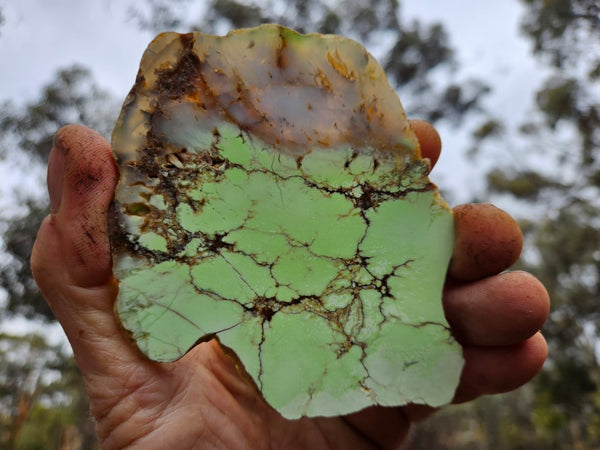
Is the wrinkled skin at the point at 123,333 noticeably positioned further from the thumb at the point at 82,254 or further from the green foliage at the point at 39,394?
the green foliage at the point at 39,394

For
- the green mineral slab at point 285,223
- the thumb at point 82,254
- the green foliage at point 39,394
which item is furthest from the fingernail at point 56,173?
the green foliage at point 39,394

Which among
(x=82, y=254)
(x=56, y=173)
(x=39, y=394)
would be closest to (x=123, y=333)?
(x=82, y=254)

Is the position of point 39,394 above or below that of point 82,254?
above

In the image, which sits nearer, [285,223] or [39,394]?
[285,223]

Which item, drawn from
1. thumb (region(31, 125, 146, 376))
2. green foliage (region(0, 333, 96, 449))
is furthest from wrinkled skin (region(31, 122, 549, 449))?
green foliage (region(0, 333, 96, 449))

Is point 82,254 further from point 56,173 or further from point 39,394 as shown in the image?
point 39,394

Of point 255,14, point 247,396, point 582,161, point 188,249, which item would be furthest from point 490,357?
point 582,161

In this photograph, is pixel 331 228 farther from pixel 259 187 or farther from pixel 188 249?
pixel 188 249
